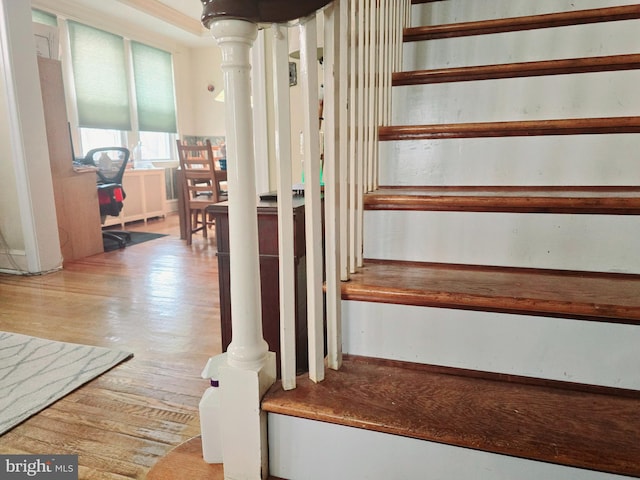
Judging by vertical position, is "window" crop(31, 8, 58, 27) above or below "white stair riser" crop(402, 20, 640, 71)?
above

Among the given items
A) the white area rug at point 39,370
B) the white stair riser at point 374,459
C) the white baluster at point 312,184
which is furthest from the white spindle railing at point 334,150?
the white area rug at point 39,370

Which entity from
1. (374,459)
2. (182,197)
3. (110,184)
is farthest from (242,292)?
(110,184)

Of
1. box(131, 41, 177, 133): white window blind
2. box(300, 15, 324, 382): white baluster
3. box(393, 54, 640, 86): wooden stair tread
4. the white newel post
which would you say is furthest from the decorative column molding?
box(131, 41, 177, 133): white window blind

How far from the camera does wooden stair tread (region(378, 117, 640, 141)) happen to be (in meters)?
1.11

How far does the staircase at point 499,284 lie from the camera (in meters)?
0.73

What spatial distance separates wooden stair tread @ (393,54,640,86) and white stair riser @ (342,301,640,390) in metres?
0.83

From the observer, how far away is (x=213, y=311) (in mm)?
2324

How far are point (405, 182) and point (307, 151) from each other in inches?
24.8

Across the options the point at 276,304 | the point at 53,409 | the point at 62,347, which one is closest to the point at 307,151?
the point at 276,304

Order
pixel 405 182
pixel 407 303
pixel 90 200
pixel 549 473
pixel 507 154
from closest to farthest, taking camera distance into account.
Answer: pixel 549 473 < pixel 407 303 < pixel 507 154 < pixel 405 182 < pixel 90 200

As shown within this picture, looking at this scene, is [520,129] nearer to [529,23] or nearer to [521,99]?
[521,99]

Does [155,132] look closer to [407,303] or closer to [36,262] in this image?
[36,262]

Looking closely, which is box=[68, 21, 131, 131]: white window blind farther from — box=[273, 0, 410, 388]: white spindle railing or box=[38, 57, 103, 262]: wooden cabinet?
box=[273, 0, 410, 388]: white spindle railing

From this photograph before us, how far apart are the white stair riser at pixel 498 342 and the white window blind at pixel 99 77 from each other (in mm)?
5249
